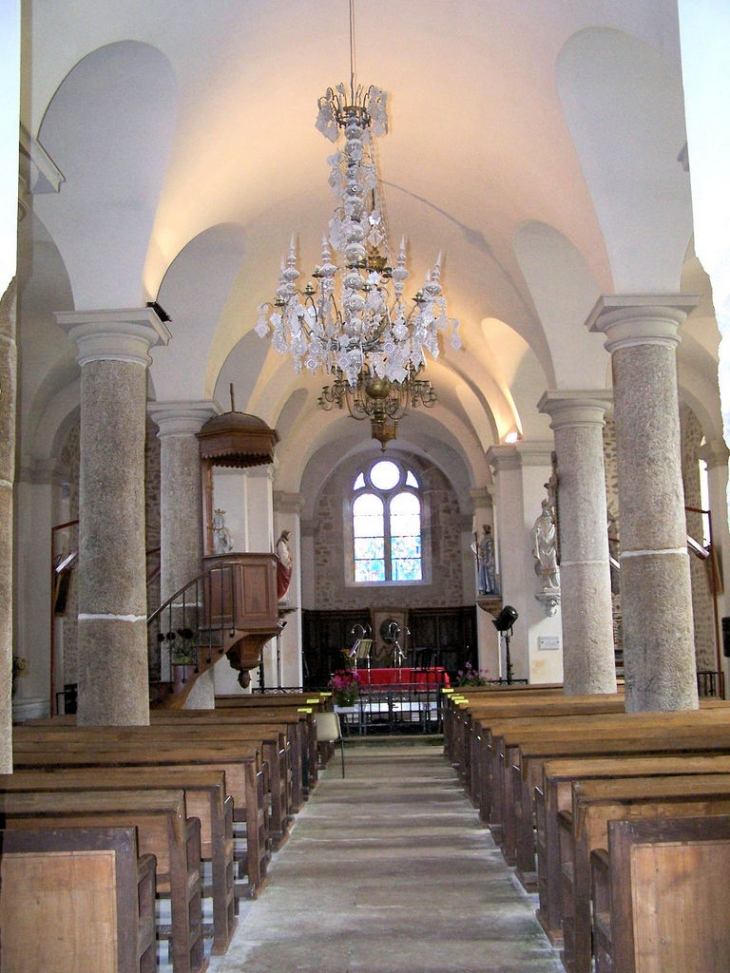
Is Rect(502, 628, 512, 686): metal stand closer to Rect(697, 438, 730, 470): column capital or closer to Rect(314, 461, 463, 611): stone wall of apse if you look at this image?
Rect(697, 438, 730, 470): column capital

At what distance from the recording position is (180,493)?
39.3 feet

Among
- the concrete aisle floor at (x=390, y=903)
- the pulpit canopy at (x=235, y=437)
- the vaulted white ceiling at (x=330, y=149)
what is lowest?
the concrete aisle floor at (x=390, y=903)

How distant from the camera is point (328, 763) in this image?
504 inches

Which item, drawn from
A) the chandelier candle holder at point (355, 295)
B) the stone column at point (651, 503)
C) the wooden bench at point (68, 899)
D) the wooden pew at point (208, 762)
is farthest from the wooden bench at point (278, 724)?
the wooden bench at point (68, 899)

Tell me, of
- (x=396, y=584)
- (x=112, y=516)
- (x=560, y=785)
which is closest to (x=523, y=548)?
(x=112, y=516)

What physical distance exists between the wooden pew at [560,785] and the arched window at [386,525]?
21157mm

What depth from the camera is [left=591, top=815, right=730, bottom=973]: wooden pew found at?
3.51 meters

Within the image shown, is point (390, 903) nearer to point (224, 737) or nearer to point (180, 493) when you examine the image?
point (224, 737)

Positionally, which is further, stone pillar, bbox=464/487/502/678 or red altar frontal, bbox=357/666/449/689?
stone pillar, bbox=464/487/502/678

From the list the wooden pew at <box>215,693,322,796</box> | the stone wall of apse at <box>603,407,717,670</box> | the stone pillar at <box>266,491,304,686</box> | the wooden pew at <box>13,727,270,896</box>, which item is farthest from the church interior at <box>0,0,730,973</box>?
the stone pillar at <box>266,491,304,686</box>

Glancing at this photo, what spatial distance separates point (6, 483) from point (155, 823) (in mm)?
1481

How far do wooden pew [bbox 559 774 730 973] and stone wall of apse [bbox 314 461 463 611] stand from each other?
21000 millimetres

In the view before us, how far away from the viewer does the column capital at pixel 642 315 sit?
28.0 ft

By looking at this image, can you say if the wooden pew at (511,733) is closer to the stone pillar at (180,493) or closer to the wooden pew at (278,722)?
the wooden pew at (278,722)
